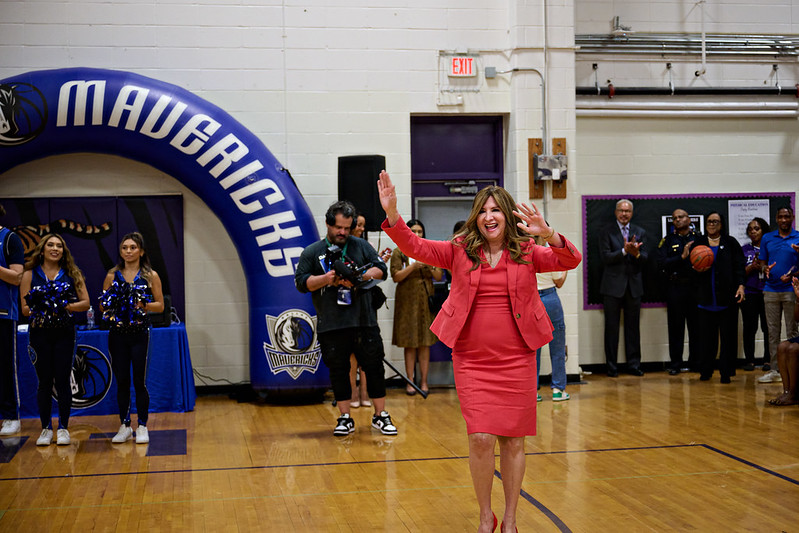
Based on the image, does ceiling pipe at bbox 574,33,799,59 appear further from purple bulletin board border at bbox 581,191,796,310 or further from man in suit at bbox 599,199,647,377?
man in suit at bbox 599,199,647,377

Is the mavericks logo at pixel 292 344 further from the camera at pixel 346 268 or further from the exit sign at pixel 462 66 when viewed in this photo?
the exit sign at pixel 462 66

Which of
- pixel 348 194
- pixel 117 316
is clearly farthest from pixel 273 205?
pixel 117 316

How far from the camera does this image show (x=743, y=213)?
9.09 m

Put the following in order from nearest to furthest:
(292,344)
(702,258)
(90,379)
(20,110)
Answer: (90,379) → (20,110) → (292,344) → (702,258)

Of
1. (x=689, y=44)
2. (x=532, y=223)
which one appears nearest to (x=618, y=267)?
(x=689, y=44)

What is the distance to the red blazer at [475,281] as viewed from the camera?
3.46m

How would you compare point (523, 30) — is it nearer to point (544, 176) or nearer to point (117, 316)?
point (544, 176)

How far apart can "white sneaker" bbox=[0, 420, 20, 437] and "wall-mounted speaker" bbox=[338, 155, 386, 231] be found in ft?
10.5

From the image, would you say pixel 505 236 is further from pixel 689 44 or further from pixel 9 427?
pixel 689 44

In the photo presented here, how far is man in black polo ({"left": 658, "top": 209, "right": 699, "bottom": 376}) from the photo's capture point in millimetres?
8570

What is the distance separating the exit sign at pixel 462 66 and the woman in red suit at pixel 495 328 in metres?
4.86

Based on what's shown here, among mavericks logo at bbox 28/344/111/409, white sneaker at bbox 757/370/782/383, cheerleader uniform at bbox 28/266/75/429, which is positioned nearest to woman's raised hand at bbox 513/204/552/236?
cheerleader uniform at bbox 28/266/75/429

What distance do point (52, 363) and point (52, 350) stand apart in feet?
0.31

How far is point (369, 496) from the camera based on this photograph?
14.3 feet
